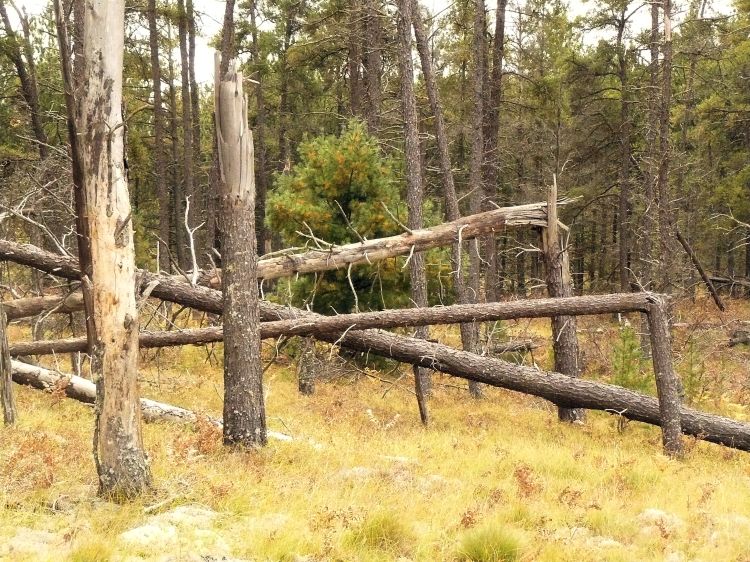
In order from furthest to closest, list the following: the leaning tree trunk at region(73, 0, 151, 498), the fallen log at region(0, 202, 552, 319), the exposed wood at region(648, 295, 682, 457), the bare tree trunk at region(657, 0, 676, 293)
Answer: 1. the bare tree trunk at region(657, 0, 676, 293)
2. the fallen log at region(0, 202, 552, 319)
3. the exposed wood at region(648, 295, 682, 457)
4. the leaning tree trunk at region(73, 0, 151, 498)

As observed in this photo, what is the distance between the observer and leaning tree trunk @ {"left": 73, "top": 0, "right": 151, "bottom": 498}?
5.20m

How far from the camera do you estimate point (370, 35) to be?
1582 cm

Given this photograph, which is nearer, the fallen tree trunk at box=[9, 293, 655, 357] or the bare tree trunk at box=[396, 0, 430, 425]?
the fallen tree trunk at box=[9, 293, 655, 357]

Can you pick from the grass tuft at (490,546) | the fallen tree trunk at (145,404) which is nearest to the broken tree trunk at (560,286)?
the fallen tree trunk at (145,404)

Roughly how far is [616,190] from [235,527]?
27.7 m

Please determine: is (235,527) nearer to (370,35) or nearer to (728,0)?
(370,35)

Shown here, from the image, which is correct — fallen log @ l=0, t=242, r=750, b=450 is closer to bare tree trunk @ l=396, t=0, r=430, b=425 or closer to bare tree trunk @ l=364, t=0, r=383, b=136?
bare tree trunk @ l=396, t=0, r=430, b=425

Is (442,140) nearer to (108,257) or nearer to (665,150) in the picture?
(665,150)

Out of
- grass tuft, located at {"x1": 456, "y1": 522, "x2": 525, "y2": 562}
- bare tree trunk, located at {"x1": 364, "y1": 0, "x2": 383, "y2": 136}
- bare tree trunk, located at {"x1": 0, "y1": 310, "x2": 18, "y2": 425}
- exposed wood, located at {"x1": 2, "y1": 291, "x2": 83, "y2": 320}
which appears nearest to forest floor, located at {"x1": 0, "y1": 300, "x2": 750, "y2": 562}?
grass tuft, located at {"x1": 456, "y1": 522, "x2": 525, "y2": 562}

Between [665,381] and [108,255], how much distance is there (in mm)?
7782

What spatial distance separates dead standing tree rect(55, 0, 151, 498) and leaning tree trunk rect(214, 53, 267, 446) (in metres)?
1.88

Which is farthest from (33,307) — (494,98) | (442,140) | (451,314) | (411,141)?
(494,98)

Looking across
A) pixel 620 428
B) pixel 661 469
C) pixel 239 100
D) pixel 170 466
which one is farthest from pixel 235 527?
pixel 620 428

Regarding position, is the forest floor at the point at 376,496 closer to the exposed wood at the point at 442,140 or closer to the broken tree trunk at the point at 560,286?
the broken tree trunk at the point at 560,286
